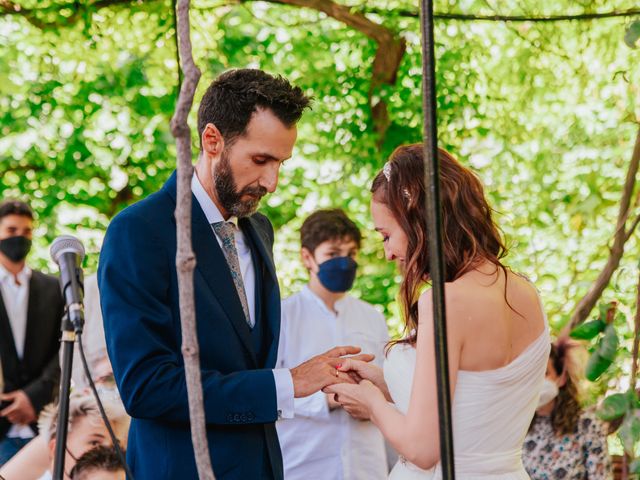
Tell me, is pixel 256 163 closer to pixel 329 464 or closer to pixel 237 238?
pixel 237 238

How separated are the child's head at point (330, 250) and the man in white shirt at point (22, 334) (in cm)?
136

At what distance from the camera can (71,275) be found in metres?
2.42

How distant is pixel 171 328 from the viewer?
2.41 m

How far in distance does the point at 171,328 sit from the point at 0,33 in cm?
520

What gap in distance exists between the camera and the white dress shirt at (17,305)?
16.5ft

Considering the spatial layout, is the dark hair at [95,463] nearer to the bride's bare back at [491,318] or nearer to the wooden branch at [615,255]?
the bride's bare back at [491,318]

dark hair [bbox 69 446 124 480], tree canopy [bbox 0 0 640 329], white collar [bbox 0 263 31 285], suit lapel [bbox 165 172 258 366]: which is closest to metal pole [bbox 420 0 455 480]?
suit lapel [bbox 165 172 258 366]

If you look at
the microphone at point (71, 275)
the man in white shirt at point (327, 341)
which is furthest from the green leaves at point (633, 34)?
the man in white shirt at point (327, 341)

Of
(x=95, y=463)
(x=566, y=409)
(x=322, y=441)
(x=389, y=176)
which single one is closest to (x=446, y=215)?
(x=389, y=176)

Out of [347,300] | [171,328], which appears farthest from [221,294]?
[347,300]

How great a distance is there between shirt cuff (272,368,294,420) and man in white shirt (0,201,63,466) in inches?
114

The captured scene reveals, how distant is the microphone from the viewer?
2.34 m

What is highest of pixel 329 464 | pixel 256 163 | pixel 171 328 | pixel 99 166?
pixel 99 166

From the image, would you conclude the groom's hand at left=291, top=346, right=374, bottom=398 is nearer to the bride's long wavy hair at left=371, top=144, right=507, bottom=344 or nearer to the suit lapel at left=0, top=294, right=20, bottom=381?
the bride's long wavy hair at left=371, top=144, right=507, bottom=344
